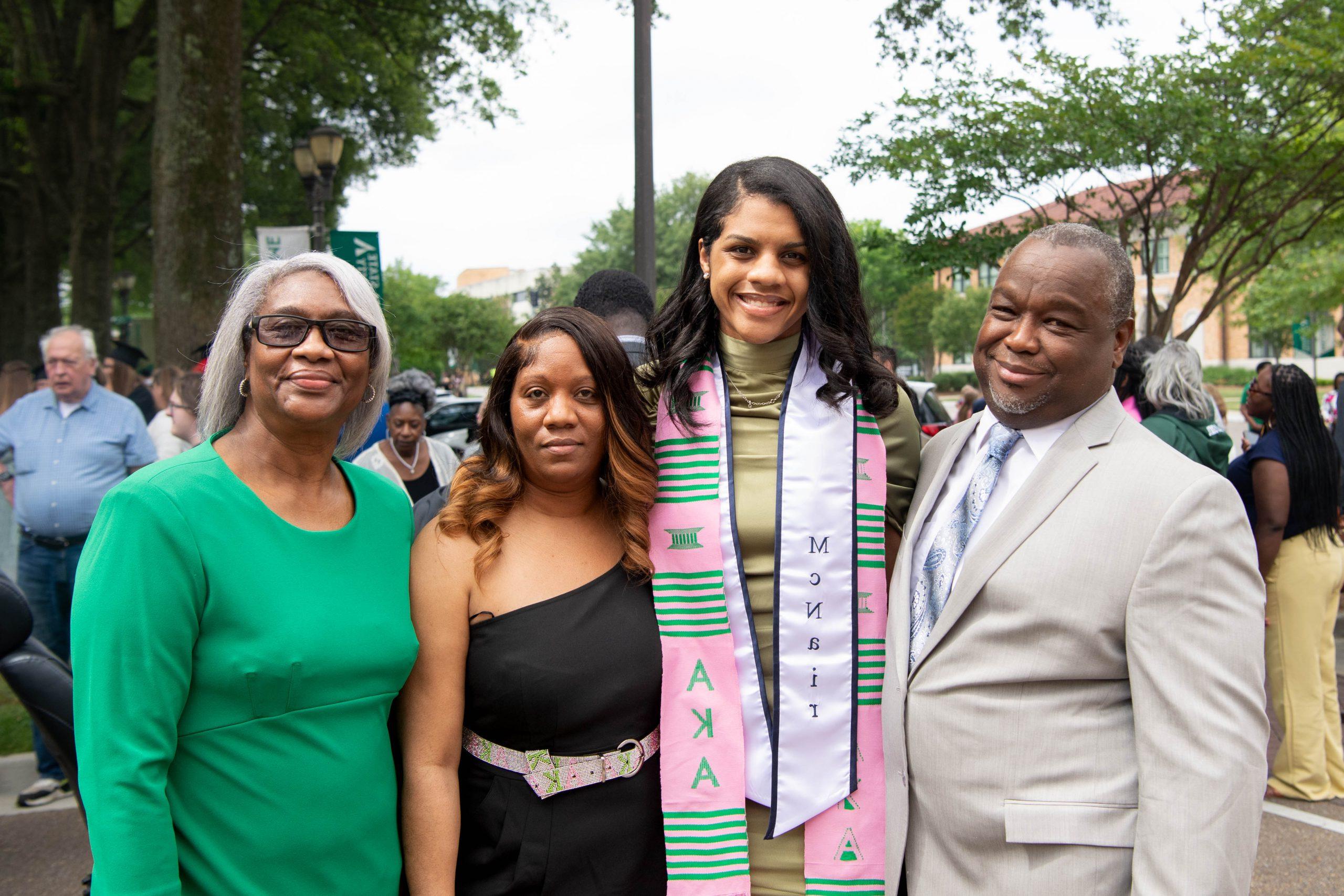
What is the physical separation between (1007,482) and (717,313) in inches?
33.0

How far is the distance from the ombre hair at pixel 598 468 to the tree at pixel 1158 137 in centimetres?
817

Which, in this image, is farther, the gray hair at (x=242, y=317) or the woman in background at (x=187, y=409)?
the woman in background at (x=187, y=409)

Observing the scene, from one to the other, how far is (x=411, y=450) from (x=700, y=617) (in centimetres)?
364

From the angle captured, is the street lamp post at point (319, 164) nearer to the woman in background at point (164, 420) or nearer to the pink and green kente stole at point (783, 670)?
the woman in background at point (164, 420)

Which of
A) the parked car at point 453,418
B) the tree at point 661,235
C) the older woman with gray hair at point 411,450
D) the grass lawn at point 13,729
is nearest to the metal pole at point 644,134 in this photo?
the older woman with gray hair at point 411,450

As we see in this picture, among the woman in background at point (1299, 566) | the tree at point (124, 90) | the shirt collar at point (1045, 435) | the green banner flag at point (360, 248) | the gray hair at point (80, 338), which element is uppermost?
the tree at point (124, 90)

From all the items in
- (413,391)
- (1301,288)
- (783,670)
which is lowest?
(783,670)

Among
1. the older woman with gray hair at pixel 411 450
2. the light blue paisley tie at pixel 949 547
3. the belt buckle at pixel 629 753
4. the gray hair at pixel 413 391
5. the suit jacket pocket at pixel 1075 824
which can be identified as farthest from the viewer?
the gray hair at pixel 413 391

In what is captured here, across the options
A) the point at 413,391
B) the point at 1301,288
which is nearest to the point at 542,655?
the point at 413,391

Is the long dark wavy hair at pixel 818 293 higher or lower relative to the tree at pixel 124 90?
lower

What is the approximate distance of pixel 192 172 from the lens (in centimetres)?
850

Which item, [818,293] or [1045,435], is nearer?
[1045,435]

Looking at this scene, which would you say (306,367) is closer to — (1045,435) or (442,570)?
(442,570)

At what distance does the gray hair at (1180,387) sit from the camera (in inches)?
196
